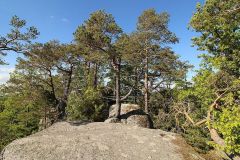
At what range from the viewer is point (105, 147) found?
13.7m

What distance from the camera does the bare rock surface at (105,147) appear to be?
1259 centimetres

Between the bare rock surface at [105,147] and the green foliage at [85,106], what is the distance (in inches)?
355

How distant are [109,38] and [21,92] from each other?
478 inches

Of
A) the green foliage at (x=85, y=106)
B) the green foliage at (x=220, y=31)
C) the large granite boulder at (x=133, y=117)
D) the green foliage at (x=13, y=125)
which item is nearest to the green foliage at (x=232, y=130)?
the green foliage at (x=220, y=31)

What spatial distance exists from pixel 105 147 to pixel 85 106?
12.3 metres

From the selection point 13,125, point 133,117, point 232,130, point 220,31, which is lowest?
point 13,125

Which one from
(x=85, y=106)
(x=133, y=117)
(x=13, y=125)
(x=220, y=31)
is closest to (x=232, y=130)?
(x=220, y=31)

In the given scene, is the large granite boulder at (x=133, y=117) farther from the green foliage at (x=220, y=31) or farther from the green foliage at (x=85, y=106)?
the green foliage at (x=220, y=31)

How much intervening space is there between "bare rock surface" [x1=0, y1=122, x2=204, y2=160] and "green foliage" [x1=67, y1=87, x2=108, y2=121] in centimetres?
901

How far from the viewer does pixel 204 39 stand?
15.0m

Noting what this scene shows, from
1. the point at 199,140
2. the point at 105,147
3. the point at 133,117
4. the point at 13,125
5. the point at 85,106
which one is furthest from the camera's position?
the point at 13,125

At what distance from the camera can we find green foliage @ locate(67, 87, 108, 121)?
82.9 ft

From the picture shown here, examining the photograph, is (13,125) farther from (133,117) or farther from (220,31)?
(220,31)

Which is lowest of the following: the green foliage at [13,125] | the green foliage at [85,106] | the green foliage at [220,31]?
the green foliage at [13,125]
